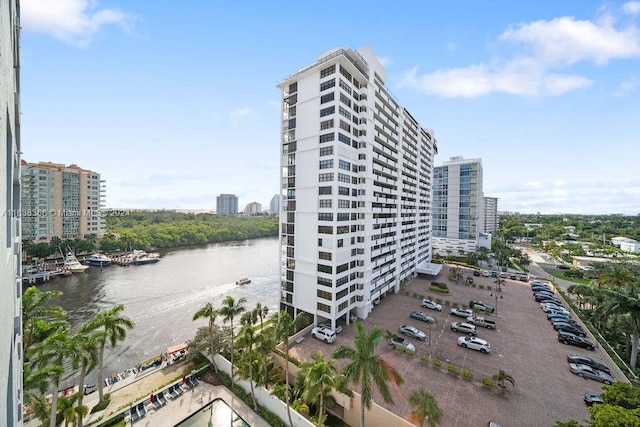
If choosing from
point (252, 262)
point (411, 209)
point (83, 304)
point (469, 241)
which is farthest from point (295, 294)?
point (469, 241)

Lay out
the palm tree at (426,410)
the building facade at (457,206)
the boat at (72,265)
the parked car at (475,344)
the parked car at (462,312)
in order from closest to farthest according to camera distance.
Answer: the palm tree at (426,410)
the parked car at (475,344)
the parked car at (462,312)
the boat at (72,265)
the building facade at (457,206)

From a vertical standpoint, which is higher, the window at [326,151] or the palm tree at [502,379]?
the window at [326,151]

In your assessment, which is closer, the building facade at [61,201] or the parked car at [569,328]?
the parked car at [569,328]

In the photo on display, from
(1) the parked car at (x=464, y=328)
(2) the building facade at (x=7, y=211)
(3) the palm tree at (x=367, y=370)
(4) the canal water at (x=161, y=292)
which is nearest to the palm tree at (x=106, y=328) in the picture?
(4) the canal water at (x=161, y=292)

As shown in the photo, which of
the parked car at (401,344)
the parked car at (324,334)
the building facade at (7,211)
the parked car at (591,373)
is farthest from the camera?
the parked car at (324,334)

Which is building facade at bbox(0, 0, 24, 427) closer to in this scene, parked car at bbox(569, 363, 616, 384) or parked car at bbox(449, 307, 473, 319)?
parked car at bbox(569, 363, 616, 384)

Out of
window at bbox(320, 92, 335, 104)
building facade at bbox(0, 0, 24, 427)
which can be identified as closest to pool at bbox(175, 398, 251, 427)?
building facade at bbox(0, 0, 24, 427)

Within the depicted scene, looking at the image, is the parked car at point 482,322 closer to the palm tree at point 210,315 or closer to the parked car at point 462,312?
the parked car at point 462,312
